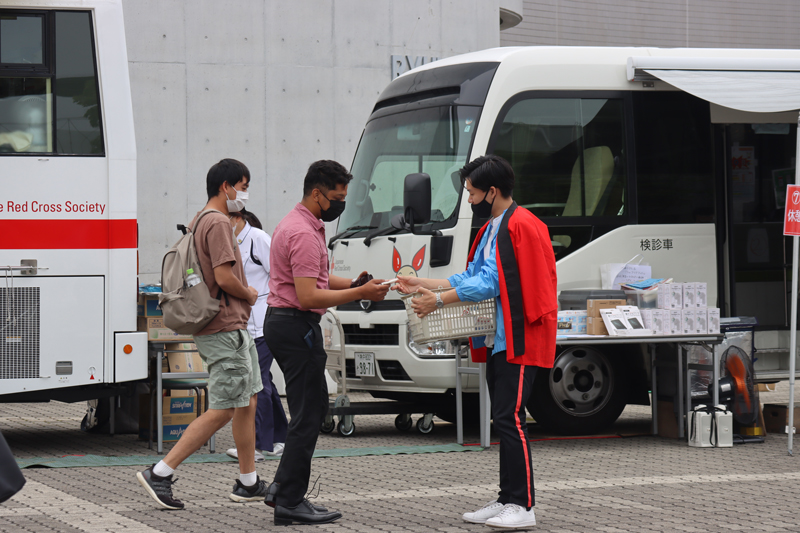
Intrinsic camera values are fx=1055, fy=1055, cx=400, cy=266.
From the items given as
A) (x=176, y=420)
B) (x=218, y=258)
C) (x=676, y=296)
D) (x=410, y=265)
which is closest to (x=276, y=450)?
(x=176, y=420)

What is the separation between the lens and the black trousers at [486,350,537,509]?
5570 mm

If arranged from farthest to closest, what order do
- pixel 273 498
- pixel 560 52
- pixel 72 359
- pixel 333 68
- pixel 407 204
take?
pixel 333 68
pixel 560 52
pixel 407 204
pixel 72 359
pixel 273 498

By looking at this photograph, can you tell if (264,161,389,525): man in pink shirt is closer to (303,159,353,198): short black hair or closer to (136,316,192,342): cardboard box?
(303,159,353,198): short black hair

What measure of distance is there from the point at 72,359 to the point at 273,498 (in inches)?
114

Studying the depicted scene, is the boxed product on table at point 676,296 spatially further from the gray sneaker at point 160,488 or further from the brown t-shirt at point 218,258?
the gray sneaker at point 160,488

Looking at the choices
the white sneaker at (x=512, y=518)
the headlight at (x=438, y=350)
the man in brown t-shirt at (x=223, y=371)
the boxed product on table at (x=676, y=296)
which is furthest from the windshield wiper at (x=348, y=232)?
the white sneaker at (x=512, y=518)

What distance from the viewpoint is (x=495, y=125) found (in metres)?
9.01

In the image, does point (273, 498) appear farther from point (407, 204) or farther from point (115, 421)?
point (115, 421)

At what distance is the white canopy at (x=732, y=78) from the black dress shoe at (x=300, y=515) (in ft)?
16.6

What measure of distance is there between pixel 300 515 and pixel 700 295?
4754 mm

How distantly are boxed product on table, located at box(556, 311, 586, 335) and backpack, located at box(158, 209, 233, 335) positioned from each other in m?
3.53

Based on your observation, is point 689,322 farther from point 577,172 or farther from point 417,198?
point 417,198

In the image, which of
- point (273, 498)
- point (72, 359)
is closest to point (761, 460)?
point (273, 498)

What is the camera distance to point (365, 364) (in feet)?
30.9
